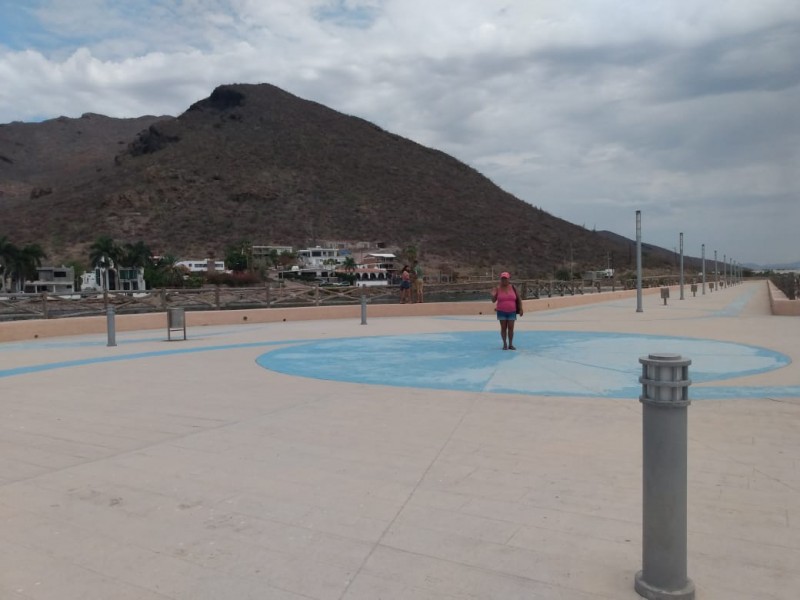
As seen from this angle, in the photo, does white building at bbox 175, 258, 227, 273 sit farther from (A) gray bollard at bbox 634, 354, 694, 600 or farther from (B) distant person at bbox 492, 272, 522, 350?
(A) gray bollard at bbox 634, 354, 694, 600

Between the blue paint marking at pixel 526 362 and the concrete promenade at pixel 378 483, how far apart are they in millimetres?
99

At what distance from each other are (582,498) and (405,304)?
1988 centimetres

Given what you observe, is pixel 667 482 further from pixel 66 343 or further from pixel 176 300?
pixel 176 300

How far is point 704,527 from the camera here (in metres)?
4.04

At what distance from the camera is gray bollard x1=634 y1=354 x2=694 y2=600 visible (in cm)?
316

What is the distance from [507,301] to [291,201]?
100465 millimetres

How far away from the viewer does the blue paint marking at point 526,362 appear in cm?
895

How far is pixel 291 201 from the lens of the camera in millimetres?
109812

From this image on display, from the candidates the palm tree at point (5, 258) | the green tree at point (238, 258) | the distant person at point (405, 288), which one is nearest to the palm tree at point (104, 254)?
the palm tree at point (5, 258)

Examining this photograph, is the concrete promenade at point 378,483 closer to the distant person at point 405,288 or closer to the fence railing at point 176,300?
the fence railing at point 176,300

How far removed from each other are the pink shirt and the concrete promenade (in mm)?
2155

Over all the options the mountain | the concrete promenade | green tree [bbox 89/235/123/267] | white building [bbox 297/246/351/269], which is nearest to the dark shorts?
the concrete promenade

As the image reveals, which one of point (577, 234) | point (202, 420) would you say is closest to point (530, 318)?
point (202, 420)

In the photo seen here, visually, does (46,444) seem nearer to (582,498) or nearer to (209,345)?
(582,498)
